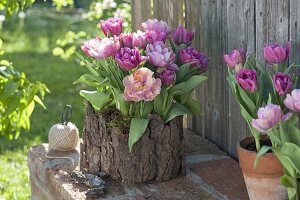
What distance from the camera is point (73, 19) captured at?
36.0 feet

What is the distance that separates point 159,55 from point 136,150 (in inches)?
17.3

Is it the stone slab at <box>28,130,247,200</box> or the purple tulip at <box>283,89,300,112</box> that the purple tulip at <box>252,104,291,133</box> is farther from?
the stone slab at <box>28,130,247,200</box>

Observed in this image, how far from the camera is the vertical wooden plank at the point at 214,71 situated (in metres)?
3.76

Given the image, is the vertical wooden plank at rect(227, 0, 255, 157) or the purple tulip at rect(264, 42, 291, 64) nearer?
the purple tulip at rect(264, 42, 291, 64)

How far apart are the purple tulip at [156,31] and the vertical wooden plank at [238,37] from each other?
30 cm

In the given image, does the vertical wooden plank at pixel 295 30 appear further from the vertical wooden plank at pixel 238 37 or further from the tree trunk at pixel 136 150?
the tree trunk at pixel 136 150

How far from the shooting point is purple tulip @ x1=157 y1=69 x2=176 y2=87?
328 cm

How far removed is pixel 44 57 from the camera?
9.12m

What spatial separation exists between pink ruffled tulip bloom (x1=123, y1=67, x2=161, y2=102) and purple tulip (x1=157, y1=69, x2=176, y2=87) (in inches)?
2.5

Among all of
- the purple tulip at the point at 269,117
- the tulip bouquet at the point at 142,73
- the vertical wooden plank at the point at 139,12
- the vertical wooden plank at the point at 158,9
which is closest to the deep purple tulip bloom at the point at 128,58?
the tulip bouquet at the point at 142,73

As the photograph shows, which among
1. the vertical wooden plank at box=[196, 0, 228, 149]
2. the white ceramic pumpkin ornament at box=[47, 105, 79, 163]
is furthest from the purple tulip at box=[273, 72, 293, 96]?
the white ceramic pumpkin ornament at box=[47, 105, 79, 163]

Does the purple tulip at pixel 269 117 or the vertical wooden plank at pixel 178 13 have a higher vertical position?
the vertical wooden plank at pixel 178 13

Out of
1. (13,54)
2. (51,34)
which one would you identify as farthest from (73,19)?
(13,54)

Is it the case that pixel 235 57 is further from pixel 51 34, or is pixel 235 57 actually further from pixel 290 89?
pixel 51 34
